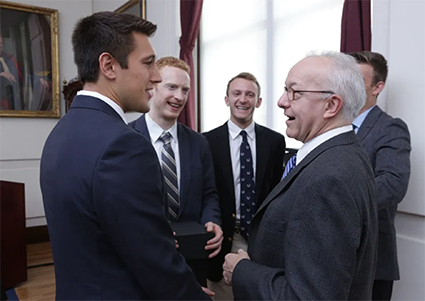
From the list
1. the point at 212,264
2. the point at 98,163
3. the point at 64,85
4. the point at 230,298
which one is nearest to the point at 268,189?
the point at 212,264

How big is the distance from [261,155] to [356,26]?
99 centimetres

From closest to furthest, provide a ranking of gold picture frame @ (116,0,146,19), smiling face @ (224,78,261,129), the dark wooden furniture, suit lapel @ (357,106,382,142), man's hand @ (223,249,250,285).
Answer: man's hand @ (223,249,250,285) < suit lapel @ (357,106,382,142) < smiling face @ (224,78,261,129) < the dark wooden furniture < gold picture frame @ (116,0,146,19)

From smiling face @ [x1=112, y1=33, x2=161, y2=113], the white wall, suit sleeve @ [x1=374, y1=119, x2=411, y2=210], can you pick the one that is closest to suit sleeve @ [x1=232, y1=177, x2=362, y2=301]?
smiling face @ [x1=112, y1=33, x2=161, y2=113]

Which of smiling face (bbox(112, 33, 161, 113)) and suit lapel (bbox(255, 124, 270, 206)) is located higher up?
smiling face (bbox(112, 33, 161, 113))

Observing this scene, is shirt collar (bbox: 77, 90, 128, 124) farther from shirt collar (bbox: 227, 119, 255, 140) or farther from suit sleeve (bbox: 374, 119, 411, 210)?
shirt collar (bbox: 227, 119, 255, 140)

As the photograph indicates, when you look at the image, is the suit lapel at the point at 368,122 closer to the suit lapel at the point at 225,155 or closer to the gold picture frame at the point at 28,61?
the suit lapel at the point at 225,155

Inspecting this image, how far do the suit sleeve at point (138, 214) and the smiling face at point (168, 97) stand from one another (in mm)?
931

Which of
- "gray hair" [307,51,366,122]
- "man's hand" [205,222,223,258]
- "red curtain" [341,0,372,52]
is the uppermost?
"red curtain" [341,0,372,52]

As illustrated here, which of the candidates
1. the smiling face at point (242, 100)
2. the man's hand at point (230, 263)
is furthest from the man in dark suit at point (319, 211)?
the smiling face at point (242, 100)

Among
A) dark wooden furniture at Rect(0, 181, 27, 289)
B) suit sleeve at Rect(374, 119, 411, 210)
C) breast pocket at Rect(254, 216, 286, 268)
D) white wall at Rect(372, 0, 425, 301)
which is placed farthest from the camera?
dark wooden furniture at Rect(0, 181, 27, 289)

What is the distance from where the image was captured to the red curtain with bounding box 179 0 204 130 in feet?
13.1

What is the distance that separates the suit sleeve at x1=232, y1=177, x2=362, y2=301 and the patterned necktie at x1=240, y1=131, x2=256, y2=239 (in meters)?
1.21

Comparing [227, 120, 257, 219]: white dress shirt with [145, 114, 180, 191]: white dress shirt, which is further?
[227, 120, 257, 219]: white dress shirt

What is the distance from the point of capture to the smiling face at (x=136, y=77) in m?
1.21
